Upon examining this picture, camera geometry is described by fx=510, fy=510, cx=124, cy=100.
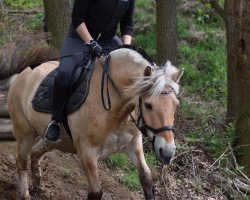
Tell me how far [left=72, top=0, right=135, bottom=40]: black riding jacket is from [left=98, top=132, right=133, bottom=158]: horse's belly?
1.15m

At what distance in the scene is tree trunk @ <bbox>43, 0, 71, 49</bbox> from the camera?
9445 mm

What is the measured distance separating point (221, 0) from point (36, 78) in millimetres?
11317

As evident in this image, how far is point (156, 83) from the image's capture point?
4.55 metres

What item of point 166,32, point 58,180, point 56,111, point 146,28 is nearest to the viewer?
point 56,111

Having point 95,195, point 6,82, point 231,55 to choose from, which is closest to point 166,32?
point 231,55

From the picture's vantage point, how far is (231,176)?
764 cm

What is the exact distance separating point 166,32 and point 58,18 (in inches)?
111

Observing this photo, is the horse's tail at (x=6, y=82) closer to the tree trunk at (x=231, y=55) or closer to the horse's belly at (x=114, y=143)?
the horse's belly at (x=114, y=143)

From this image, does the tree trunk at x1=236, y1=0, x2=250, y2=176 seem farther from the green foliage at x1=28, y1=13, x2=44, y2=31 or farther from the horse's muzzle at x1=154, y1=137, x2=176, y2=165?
the green foliage at x1=28, y1=13, x2=44, y2=31

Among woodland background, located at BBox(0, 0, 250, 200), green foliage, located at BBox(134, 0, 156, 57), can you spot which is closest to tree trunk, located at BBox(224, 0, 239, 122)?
woodland background, located at BBox(0, 0, 250, 200)

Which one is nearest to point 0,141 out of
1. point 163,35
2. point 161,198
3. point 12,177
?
point 12,177

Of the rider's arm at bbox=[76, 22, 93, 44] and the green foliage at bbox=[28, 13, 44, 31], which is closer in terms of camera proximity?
the rider's arm at bbox=[76, 22, 93, 44]

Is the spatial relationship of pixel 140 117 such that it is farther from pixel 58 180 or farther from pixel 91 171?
pixel 58 180

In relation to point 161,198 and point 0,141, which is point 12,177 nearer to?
point 0,141
